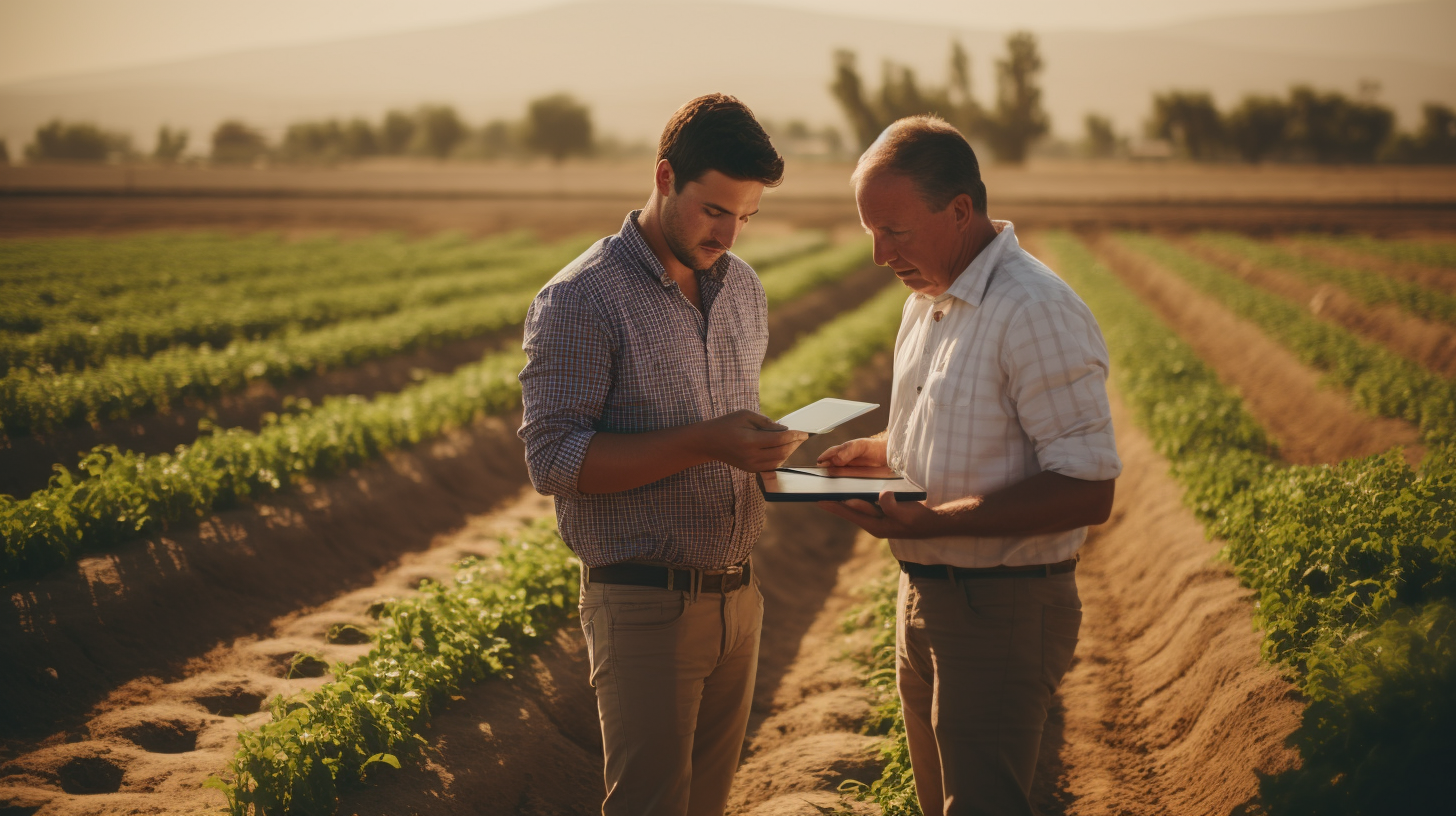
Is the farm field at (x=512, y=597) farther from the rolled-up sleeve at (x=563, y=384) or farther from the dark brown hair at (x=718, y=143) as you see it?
the dark brown hair at (x=718, y=143)

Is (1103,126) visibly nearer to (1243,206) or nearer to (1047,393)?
(1243,206)

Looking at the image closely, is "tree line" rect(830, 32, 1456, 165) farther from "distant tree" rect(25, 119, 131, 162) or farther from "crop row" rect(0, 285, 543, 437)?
"distant tree" rect(25, 119, 131, 162)

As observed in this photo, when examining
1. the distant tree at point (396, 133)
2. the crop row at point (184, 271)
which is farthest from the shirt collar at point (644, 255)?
the distant tree at point (396, 133)

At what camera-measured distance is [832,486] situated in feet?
8.16

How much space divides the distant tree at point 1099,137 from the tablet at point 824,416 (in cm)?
11945

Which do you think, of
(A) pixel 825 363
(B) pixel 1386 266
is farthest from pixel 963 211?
(B) pixel 1386 266

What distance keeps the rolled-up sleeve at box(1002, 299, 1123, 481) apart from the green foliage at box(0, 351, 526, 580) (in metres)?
6.30

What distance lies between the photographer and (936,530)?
7.59 feet

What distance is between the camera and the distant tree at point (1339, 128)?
204ft

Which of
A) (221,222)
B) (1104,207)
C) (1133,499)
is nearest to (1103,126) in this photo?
(1104,207)

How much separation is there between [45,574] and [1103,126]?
123 metres

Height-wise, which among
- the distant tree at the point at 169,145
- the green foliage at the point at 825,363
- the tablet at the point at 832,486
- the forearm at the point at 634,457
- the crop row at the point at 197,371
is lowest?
the green foliage at the point at 825,363

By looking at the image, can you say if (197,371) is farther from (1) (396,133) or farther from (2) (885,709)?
(1) (396,133)

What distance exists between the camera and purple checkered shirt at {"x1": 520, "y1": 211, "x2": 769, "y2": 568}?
7.63ft
